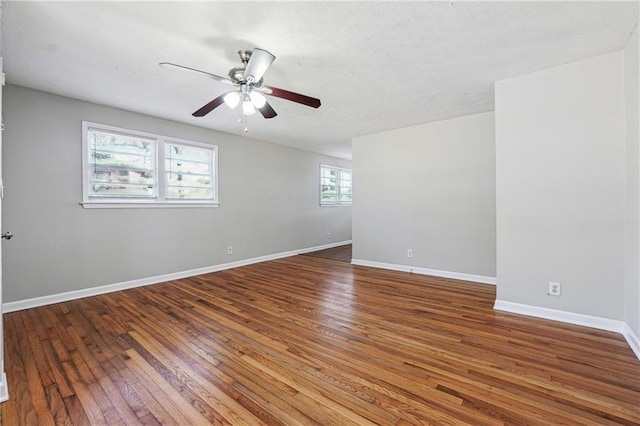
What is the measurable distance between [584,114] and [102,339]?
464cm

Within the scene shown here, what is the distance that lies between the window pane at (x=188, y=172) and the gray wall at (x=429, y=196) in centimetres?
265

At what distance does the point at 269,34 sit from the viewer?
2.06 meters

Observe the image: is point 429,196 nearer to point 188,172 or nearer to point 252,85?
point 252,85

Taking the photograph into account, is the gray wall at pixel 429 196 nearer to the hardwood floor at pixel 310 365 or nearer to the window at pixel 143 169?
the hardwood floor at pixel 310 365

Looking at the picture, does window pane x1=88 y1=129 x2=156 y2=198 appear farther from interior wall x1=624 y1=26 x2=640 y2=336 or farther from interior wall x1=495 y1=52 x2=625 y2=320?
interior wall x1=624 y1=26 x2=640 y2=336

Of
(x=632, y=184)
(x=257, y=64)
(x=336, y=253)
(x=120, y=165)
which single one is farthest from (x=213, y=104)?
(x=336, y=253)

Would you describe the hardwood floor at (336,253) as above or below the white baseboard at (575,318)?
above

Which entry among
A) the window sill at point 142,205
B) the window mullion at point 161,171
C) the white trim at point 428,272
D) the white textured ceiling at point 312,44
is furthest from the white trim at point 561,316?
the window mullion at point 161,171

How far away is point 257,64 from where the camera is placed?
2070 millimetres

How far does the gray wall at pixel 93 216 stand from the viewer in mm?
3014

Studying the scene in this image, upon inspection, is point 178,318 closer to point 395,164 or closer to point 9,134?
point 9,134

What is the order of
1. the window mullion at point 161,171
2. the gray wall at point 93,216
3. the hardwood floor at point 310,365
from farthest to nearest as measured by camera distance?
the window mullion at point 161,171 < the gray wall at point 93,216 < the hardwood floor at point 310,365

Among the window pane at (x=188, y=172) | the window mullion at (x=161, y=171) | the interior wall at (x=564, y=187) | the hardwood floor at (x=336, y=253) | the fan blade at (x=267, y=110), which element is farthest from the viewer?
the hardwood floor at (x=336, y=253)

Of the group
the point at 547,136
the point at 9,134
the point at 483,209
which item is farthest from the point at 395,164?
the point at 9,134
